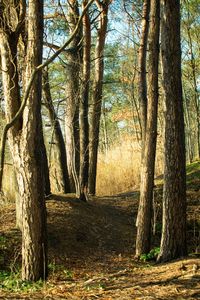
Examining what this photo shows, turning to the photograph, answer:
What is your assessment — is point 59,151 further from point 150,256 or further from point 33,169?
point 33,169

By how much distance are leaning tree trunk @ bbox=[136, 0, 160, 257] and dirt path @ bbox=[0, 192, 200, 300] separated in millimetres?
484

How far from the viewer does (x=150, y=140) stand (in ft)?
23.2

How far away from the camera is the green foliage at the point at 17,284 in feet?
15.8

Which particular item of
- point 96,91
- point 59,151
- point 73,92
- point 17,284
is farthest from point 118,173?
point 17,284

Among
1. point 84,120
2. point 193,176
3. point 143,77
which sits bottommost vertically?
point 193,176

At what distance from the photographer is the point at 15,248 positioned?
6438mm

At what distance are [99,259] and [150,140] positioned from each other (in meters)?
2.08

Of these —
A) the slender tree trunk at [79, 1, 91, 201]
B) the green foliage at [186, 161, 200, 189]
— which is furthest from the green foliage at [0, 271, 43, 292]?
the green foliage at [186, 161, 200, 189]

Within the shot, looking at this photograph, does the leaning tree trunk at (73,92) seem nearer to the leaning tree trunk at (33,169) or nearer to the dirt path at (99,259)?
the dirt path at (99,259)

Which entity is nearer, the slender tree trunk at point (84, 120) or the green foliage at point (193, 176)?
the slender tree trunk at point (84, 120)

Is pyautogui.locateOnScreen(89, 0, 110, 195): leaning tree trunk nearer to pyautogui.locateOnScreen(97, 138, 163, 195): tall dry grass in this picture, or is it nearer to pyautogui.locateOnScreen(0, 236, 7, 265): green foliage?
pyautogui.locateOnScreen(97, 138, 163, 195): tall dry grass

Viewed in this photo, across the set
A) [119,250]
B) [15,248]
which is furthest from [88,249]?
[15,248]

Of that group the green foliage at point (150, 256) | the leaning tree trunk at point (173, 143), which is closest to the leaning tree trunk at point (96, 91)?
the green foliage at point (150, 256)

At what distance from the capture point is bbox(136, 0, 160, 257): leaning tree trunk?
276 inches
